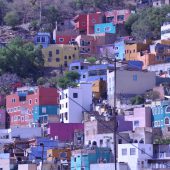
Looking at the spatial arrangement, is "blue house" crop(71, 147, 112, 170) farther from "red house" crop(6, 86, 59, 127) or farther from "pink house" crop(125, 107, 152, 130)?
"red house" crop(6, 86, 59, 127)

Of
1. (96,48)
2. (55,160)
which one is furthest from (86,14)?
(55,160)

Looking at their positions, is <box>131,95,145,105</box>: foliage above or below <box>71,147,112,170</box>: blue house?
above

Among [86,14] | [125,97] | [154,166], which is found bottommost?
[154,166]

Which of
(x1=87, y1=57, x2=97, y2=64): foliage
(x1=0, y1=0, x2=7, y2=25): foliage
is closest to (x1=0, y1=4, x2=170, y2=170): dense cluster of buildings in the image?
(x1=87, y1=57, x2=97, y2=64): foliage

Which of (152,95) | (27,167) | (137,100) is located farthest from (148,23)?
(27,167)

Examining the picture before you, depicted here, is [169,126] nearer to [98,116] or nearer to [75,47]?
[98,116]

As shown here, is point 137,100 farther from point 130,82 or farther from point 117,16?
point 117,16
